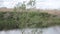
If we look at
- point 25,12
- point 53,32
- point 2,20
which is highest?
point 25,12

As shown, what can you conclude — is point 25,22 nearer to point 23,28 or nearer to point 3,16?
point 23,28

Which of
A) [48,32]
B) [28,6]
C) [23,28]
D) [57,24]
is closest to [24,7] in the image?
[28,6]

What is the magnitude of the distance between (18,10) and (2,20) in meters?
11.5

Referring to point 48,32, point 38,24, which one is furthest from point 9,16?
point 38,24

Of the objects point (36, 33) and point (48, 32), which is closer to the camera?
point (36, 33)

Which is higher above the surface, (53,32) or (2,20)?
(2,20)

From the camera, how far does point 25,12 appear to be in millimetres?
11484

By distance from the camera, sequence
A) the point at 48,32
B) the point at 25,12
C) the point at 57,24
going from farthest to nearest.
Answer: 1. the point at 57,24
2. the point at 48,32
3. the point at 25,12

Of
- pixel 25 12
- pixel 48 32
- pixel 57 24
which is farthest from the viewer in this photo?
pixel 57 24

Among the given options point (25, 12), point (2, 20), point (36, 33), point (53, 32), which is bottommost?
point (53, 32)

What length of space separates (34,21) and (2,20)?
461 inches

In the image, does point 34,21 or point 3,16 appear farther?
point 3,16

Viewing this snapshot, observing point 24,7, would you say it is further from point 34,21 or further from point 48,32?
point 48,32

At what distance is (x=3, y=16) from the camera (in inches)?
928
